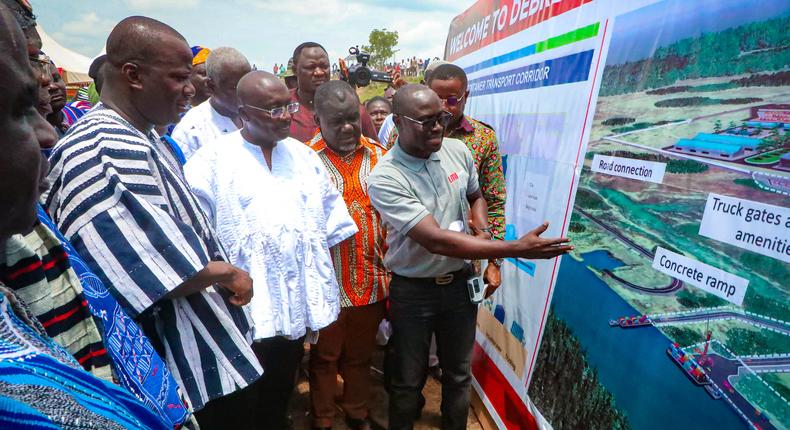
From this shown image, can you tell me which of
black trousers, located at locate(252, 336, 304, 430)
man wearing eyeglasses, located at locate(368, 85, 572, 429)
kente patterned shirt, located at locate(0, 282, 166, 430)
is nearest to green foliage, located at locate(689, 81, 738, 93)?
man wearing eyeglasses, located at locate(368, 85, 572, 429)

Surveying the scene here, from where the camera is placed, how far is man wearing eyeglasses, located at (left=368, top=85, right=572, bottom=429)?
2059 millimetres

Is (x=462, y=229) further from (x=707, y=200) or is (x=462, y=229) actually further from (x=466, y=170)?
(x=707, y=200)

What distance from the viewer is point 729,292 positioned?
139 cm

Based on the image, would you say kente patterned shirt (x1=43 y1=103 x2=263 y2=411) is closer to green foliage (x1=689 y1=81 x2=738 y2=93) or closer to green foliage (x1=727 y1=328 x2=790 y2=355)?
green foliage (x1=727 y1=328 x2=790 y2=355)

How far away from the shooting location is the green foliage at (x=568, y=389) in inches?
75.2

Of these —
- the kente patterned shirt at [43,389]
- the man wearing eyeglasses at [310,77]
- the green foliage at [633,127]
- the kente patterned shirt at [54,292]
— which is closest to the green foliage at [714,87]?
the green foliage at [633,127]

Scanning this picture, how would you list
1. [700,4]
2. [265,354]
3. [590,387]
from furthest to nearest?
[265,354] → [590,387] → [700,4]

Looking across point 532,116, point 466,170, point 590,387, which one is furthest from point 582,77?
point 590,387

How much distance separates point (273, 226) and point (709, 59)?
1.81m

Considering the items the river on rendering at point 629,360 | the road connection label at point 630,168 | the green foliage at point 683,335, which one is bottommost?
the river on rendering at point 629,360

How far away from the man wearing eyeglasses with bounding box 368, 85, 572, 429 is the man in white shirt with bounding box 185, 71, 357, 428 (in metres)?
0.34

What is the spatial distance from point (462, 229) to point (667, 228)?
91 centimetres

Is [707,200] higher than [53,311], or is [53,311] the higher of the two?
[707,200]

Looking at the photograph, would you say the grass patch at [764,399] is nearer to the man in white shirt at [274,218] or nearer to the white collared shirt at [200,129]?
the man in white shirt at [274,218]
